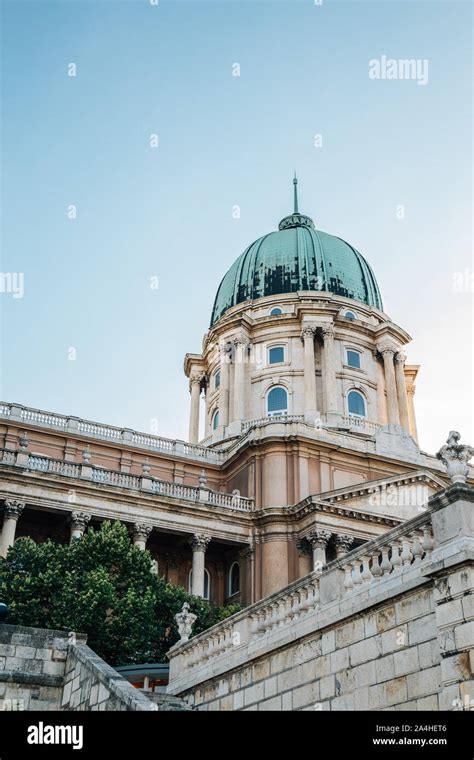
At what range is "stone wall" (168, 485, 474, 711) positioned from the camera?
12133mm

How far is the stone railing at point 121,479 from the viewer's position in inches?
1630

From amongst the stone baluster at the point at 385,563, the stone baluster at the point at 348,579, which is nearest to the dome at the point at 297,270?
the stone baluster at the point at 348,579

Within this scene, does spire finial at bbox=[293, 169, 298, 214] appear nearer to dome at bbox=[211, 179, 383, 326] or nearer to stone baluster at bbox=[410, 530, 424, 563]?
dome at bbox=[211, 179, 383, 326]

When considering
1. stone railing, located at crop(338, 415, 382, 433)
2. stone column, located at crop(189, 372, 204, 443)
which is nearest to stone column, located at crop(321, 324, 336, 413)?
stone railing, located at crop(338, 415, 382, 433)

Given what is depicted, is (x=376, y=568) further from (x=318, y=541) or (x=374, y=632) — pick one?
(x=318, y=541)

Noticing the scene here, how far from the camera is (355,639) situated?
14.3 meters

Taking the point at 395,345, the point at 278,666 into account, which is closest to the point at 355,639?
the point at 278,666

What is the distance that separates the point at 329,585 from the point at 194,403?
50505 millimetres

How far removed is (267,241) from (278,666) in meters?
54.9

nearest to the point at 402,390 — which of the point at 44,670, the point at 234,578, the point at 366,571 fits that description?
the point at 234,578

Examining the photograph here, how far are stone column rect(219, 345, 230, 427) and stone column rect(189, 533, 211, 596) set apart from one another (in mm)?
16118

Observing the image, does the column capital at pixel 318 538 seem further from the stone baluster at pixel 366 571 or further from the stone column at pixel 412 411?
the stone baluster at pixel 366 571

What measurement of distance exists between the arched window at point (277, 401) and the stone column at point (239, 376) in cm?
203

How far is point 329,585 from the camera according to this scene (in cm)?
1572
